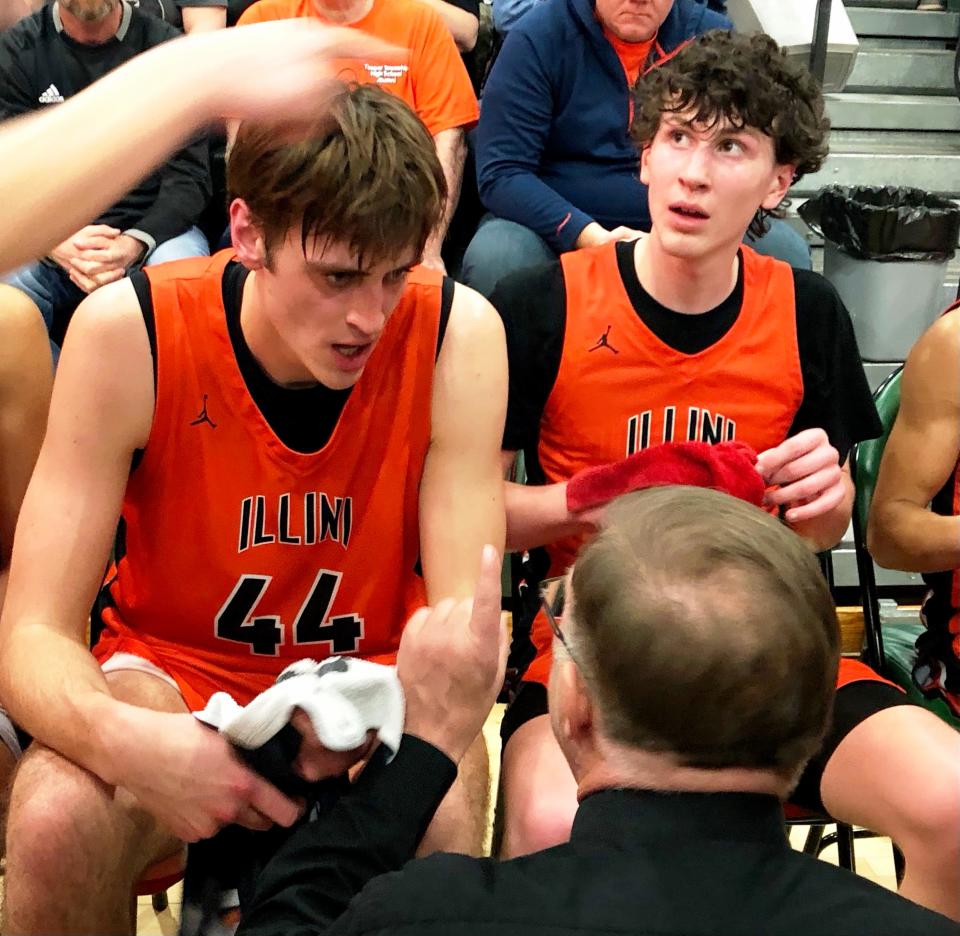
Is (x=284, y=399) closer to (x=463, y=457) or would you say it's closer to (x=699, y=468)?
(x=463, y=457)

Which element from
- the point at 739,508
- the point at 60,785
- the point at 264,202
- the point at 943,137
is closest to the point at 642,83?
the point at 264,202

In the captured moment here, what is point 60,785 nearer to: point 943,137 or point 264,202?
point 264,202

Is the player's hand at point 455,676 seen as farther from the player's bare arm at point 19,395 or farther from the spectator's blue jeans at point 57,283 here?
the spectator's blue jeans at point 57,283

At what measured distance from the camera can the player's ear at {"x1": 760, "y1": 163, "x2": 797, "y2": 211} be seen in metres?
2.24

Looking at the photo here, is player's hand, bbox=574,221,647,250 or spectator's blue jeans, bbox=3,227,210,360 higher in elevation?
player's hand, bbox=574,221,647,250

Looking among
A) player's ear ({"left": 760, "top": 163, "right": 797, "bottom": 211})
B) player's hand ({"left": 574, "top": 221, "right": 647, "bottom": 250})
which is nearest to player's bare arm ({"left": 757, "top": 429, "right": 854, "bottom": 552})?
player's ear ({"left": 760, "top": 163, "right": 797, "bottom": 211})

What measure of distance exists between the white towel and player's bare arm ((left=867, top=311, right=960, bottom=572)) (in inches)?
49.8

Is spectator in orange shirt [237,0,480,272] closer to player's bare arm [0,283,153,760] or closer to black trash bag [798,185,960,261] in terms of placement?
black trash bag [798,185,960,261]

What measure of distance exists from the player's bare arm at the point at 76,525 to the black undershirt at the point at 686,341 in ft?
2.25

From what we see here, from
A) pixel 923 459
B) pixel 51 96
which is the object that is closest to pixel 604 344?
pixel 923 459

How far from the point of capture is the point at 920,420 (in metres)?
2.16

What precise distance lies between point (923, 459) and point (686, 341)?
0.51 meters

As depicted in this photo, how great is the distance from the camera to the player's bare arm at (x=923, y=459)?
6.97 ft

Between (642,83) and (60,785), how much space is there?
5.70 feet
